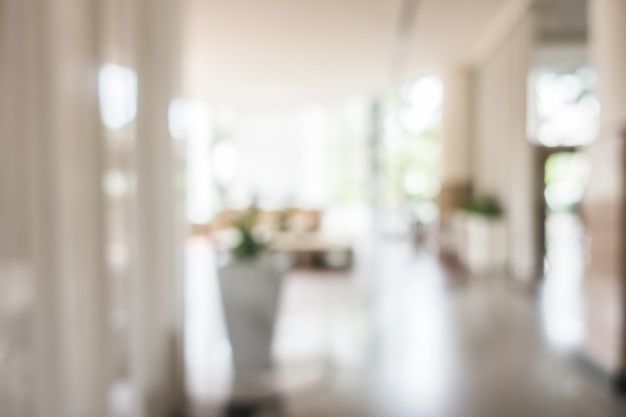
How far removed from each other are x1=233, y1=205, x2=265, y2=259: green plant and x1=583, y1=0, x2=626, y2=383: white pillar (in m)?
2.37

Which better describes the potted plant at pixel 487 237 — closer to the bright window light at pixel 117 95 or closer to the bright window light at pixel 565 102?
the bright window light at pixel 565 102

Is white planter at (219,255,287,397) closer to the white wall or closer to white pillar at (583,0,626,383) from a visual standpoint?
white pillar at (583,0,626,383)

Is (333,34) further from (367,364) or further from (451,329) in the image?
(367,364)

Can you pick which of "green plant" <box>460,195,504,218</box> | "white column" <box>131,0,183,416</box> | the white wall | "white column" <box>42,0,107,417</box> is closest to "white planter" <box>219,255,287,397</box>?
"white column" <box>131,0,183,416</box>

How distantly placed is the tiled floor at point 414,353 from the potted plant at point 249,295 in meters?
0.17

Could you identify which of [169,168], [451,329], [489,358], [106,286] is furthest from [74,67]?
[451,329]

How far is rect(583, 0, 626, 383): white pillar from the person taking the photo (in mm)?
3818

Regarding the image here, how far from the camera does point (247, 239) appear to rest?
4035mm

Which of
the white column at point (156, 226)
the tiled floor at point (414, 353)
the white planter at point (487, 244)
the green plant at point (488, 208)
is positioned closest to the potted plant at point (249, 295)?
the tiled floor at point (414, 353)

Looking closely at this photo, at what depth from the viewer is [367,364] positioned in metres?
4.20

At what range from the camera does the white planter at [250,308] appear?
3.93 meters

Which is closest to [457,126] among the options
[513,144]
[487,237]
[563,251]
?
[487,237]

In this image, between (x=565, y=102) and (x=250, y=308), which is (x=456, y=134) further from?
(x=250, y=308)

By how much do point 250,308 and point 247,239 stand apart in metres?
0.47
